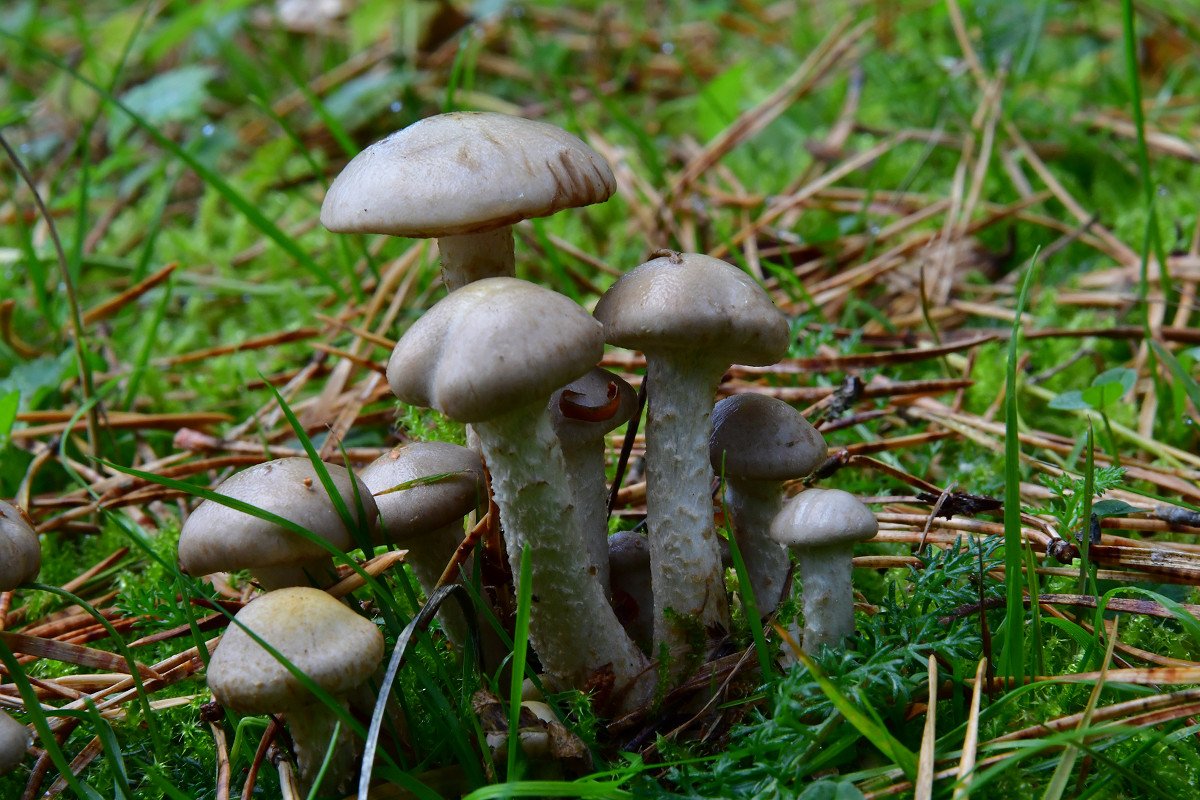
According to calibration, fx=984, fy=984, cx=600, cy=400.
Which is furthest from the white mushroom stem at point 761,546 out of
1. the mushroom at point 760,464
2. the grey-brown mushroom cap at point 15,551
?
the grey-brown mushroom cap at point 15,551

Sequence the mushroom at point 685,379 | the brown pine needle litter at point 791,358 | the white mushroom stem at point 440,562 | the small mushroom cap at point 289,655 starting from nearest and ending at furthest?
the small mushroom cap at point 289,655
the mushroom at point 685,379
the brown pine needle litter at point 791,358
the white mushroom stem at point 440,562

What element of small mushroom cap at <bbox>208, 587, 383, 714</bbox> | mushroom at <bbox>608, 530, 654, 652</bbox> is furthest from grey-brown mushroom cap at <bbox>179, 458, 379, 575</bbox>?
mushroom at <bbox>608, 530, 654, 652</bbox>

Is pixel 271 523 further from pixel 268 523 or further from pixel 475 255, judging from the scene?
pixel 475 255

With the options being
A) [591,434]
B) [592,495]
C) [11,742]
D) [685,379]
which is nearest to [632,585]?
[592,495]

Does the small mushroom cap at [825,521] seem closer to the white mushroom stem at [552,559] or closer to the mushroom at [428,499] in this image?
the white mushroom stem at [552,559]

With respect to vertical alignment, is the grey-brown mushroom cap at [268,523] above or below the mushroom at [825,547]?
above

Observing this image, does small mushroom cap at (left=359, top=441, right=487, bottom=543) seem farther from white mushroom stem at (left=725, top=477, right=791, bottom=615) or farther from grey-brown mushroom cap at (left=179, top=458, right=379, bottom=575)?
white mushroom stem at (left=725, top=477, right=791, bottom=615)
